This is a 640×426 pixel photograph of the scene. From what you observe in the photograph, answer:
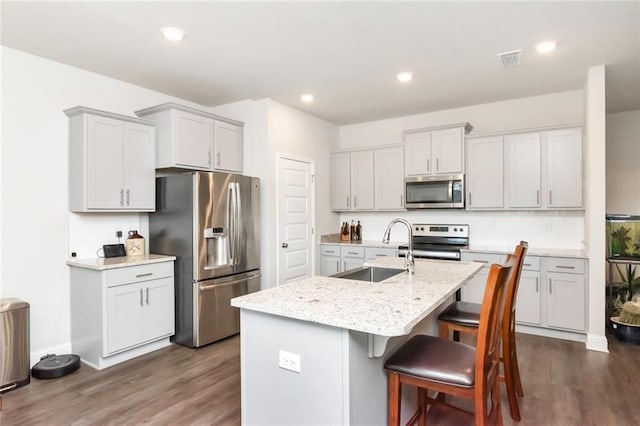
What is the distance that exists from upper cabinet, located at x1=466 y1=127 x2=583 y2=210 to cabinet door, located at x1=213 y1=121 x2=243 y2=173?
280 cm

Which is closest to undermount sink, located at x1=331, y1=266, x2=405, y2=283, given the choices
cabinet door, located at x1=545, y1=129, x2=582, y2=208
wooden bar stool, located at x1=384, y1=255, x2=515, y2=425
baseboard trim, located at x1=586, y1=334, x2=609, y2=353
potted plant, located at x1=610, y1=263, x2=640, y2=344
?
wooden bar stool, located at x1=384, y1=255, x2=515, y2=425

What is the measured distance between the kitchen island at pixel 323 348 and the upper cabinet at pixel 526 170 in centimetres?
278

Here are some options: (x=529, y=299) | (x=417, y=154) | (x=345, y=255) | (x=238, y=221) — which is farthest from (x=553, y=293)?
(x=238, y=221)

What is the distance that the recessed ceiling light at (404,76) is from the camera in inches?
141

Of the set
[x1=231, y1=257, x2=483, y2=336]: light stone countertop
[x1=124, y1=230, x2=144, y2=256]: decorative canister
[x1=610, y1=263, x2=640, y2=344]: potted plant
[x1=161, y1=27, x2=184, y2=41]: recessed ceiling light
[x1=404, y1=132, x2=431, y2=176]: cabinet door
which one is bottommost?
[x1=610, y1=263, x2=640, y2=344]: potted plant

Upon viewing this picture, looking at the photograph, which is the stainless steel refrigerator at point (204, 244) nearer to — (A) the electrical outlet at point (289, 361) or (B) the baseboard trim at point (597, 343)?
(A) the electrical outlet at point (289, 361)

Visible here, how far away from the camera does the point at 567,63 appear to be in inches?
131

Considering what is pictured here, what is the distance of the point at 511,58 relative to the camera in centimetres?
319

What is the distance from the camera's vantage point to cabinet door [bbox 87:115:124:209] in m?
3.23

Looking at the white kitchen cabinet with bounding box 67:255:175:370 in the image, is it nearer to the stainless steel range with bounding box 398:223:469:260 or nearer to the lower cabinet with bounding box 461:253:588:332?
the stainless steel range with bounding box 398:223:469:260

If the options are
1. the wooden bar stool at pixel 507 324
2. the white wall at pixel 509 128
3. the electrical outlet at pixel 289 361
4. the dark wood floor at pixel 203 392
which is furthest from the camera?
the white wall at pixel 509 128

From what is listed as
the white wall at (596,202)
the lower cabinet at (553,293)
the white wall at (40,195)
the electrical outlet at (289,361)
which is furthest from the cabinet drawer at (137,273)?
the white wall at (596,202)

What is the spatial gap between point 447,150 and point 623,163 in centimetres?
235

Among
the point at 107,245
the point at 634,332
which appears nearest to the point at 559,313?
the point at 634,332
